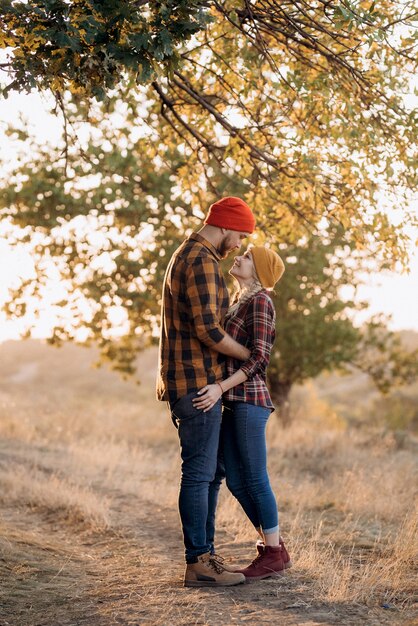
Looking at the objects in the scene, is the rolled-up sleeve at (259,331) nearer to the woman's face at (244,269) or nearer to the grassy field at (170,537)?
the woman's face at (244,269)

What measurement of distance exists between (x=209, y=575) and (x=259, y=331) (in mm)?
1601

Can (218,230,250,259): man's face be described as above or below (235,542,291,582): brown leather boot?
above

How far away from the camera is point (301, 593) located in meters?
4.71

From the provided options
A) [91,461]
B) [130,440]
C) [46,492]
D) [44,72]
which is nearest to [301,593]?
[44,72]

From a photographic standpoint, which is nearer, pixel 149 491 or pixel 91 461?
pixel 149 491

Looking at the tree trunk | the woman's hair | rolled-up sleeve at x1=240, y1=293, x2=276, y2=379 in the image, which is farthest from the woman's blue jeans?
the tree trunk

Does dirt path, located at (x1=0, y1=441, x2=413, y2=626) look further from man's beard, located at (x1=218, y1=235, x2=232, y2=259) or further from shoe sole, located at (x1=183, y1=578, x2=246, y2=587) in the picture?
man's beard, located at (x1=218, y1=235, x2=232, y2=259)

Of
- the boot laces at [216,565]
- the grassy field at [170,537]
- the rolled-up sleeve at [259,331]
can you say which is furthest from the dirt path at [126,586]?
the rolled-up sleeve at [259,331]

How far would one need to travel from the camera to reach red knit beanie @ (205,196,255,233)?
4828 mm

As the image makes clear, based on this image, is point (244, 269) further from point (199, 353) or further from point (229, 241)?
point (199, 353)

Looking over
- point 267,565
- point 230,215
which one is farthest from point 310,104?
point 267,565

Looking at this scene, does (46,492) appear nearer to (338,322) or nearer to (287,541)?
(287,541)

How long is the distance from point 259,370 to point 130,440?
440 inches

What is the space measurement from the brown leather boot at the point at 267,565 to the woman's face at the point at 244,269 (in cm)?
180
